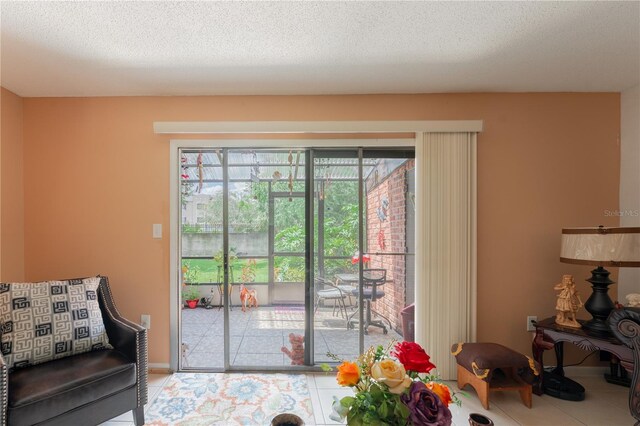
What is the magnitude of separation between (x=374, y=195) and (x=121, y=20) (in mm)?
2147

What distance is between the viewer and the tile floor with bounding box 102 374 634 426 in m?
1.90

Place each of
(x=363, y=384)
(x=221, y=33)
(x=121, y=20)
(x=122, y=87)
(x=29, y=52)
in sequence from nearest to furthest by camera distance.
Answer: (x=363, y=384), (x=121, y=20), (x=221, y=33), (x=29, y=52), (x=122, y=87)

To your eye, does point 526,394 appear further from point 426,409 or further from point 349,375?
point 349,375

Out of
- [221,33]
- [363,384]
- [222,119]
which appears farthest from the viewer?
[222,119]

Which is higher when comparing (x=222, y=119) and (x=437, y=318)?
(x=222, y=119)

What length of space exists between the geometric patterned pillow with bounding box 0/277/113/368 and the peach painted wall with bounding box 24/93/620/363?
565mm

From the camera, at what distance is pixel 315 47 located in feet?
6.03

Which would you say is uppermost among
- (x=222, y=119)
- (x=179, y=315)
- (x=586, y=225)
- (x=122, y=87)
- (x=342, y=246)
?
(x=122, y=87)

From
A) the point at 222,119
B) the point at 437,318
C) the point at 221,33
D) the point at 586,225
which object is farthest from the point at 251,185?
the point at 586,225

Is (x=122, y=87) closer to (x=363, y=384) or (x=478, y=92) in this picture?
(x=363, y=384)

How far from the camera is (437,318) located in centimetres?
241

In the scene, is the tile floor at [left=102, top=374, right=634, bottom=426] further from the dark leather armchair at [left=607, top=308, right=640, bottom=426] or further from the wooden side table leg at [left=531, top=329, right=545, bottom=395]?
the dark leather armchair at [left=607, top=308, right=640, bottom=426]

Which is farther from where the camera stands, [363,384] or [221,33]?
[221,33]

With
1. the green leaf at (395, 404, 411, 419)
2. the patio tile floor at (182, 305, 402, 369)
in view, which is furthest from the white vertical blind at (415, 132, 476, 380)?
the green leaf at (395, 404, 411, 419)
